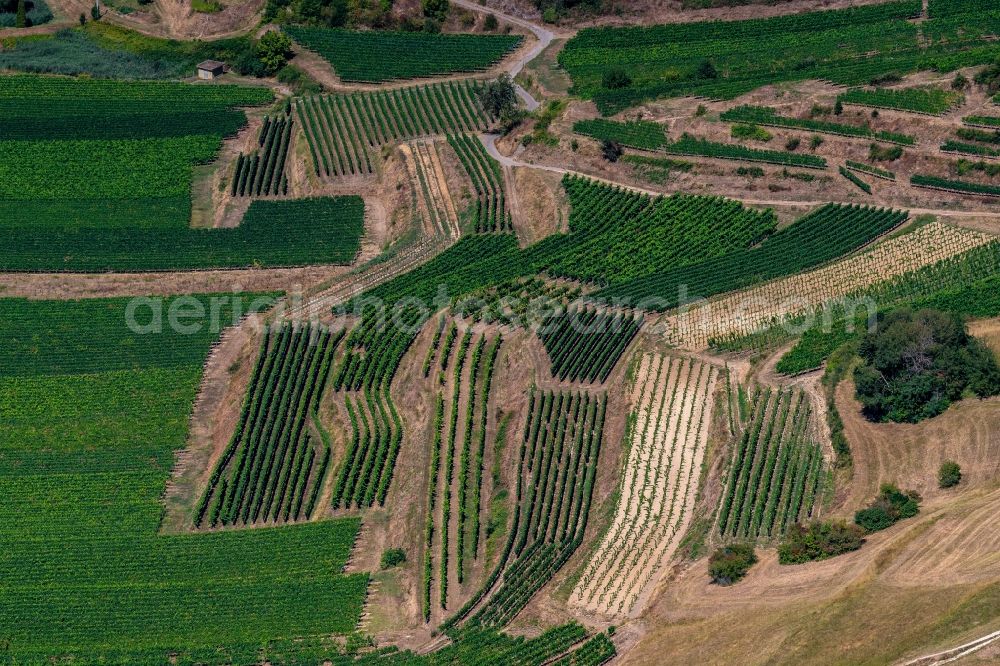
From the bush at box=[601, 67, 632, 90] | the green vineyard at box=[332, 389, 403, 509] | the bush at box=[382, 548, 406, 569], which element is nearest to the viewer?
the bush at box=[382, 548, 406, 569]

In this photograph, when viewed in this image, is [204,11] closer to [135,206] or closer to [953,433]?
[135,206]

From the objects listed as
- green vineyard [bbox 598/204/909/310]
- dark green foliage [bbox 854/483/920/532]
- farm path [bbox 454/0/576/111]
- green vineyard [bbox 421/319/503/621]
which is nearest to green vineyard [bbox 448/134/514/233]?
farm path [bbox 454/0/576/111]

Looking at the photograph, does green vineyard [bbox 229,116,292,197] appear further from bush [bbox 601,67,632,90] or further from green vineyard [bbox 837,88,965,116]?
green vineyard [bbox 837,88,965,116]

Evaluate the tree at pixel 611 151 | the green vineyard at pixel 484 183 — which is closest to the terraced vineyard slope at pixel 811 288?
the green vineyard at pixel 484 183

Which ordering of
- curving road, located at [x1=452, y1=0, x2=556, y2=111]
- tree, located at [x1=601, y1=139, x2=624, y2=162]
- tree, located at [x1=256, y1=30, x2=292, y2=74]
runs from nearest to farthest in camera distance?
tree, located at [x1=601, y1=139, x2=624, y2=162] → curving road, located at [x1=452, y1=0, x2=556, y2=111] → tree, located at [x1=256, y1=30, x2=292, y2=74]

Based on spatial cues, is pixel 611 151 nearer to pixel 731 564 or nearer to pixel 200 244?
pixel 200 244

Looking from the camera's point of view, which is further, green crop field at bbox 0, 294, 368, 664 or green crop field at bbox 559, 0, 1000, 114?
green crop field at bbox 559, 0, 1000, 114
